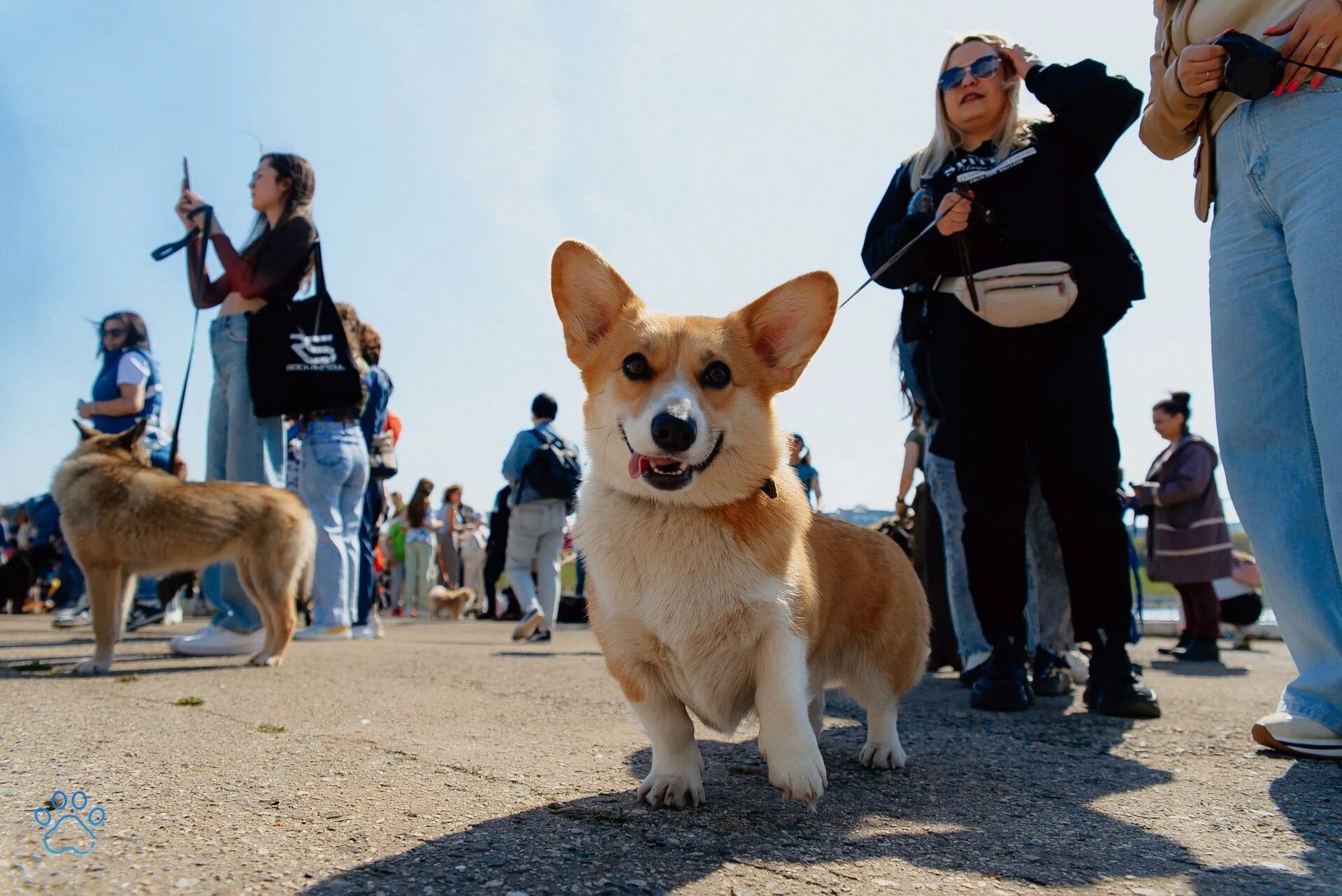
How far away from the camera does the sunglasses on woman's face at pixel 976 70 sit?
11.7ft

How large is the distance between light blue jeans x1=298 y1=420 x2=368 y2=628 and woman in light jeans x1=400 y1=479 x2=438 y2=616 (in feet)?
24.1

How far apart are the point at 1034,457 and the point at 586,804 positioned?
241 centimetres

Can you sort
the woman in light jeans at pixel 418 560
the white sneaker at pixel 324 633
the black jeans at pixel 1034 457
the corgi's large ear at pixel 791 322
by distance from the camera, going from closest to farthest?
the corgi's large ear at pixel 791 322
the black jeans at pixel 1034 457
the white sneaker at pixel 324 633
the woman in light jeans at pixel 418 560

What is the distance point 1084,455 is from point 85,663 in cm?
454

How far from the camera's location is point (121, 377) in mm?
6223

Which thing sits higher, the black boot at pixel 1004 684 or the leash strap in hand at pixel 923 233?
the leash strap in hand at pixel 923 233

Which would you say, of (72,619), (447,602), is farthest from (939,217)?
(447,602)

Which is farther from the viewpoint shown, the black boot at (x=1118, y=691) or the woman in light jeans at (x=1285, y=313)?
the black boot at (x=1118, y=691)

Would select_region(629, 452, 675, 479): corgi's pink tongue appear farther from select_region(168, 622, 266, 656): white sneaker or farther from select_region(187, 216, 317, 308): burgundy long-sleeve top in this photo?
select_region(187, 216, 317, 308): burgundy long-sleeve top

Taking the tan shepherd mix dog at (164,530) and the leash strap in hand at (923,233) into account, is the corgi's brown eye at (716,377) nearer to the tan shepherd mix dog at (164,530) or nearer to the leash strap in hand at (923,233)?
the leash strap in hand at (923,233)

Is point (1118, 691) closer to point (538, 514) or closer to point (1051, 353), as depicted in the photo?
point (1051, 353)

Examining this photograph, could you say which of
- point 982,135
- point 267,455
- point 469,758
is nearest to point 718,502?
point 469,758

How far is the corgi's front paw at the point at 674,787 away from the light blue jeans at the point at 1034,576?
8.98ft

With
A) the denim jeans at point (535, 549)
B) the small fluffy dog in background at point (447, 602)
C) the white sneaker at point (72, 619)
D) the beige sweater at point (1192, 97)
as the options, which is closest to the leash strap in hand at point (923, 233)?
the beige sweater at point (1192, 97)
